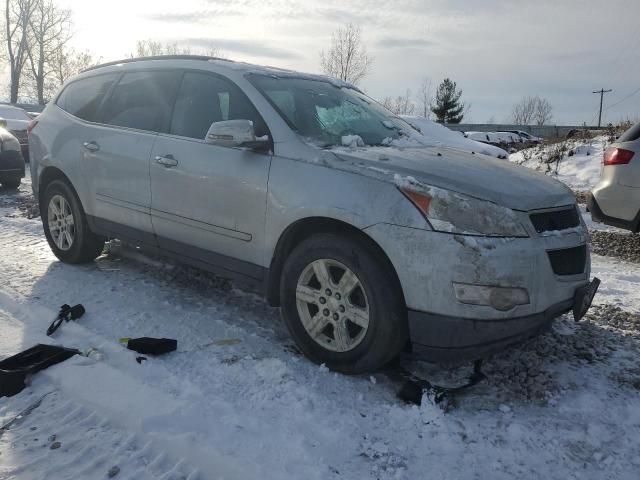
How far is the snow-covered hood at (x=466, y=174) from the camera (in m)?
2.84

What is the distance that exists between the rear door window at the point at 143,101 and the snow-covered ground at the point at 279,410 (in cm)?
151

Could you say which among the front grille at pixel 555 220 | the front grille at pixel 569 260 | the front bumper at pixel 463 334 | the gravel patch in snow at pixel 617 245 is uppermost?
the front grille at pixel 555 220

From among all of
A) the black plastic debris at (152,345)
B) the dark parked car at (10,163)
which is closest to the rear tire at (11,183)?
the dark parked car at (10,163)

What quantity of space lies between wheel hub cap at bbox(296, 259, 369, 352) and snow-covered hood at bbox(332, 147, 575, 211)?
0.63 m

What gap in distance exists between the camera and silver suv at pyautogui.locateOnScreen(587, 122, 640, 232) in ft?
18.4

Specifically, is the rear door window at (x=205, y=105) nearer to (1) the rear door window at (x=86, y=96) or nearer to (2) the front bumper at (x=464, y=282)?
(1) the rear door window at (x=86, y=96)

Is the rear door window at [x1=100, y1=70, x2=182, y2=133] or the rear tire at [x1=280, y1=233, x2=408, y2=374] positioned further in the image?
the rear door window at [x1=100, y1=70, x2=182, y2=133]

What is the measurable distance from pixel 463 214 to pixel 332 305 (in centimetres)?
92

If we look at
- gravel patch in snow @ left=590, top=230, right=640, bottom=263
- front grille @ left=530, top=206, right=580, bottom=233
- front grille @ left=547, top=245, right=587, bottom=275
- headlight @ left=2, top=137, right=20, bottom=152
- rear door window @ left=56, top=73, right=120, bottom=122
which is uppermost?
rear door window @ left=56, top=73, right=120, bottom=122

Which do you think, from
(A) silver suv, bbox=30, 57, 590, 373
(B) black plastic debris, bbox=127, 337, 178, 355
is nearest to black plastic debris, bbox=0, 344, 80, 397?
(B) black plastic debris, bbox=127, 337, 178, 355

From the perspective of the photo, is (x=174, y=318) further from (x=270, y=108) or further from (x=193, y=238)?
(x=270, y=108)

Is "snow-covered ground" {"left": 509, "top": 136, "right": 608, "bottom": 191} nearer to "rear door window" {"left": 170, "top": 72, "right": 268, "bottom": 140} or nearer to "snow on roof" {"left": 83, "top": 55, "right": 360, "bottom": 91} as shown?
"snow on roof" {"left": 83, "top": 55, "right": 360, "bottom": 91}

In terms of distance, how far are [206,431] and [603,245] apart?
5.83 metres

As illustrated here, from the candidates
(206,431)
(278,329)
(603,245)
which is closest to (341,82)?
(278,329)
